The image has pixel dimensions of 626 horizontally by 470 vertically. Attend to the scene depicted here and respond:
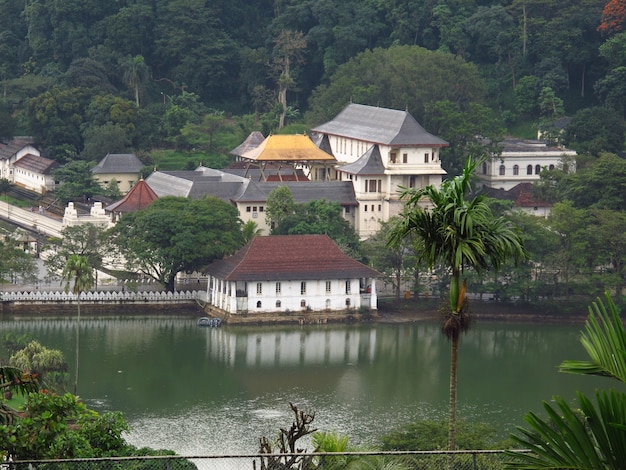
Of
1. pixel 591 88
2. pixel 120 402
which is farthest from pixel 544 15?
pixel 120 402

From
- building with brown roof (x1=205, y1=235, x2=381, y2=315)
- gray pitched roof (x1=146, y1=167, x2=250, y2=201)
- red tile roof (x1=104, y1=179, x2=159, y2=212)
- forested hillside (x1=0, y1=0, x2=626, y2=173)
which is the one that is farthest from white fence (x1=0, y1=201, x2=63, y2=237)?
building with brown roof (x1=205, y1=235, x2=381, y2=315)

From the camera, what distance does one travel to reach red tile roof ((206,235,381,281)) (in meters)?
45.3

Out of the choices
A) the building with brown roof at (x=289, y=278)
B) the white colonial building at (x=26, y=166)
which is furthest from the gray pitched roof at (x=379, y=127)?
the white colonial building at (x=26, y=166)

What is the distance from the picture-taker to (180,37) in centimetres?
7162

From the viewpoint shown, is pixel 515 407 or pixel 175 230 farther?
pixel 175 230

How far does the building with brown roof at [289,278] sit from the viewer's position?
45312 mm

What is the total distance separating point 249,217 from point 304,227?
285cm

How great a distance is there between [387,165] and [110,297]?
481 inches

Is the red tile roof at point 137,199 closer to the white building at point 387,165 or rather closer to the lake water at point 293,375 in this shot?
the white building at point 387,165

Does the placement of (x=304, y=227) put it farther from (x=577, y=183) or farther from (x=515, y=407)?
(x=515, y=407)

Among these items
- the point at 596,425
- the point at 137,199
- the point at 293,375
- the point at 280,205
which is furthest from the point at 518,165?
the point at 596,425

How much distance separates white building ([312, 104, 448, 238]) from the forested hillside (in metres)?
5.01

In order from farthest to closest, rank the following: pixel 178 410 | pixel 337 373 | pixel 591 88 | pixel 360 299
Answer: pixel 591 88 → pixel 360 299 → pixel 337 373 → pixel 178 410

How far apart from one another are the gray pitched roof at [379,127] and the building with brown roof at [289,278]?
9018mm
